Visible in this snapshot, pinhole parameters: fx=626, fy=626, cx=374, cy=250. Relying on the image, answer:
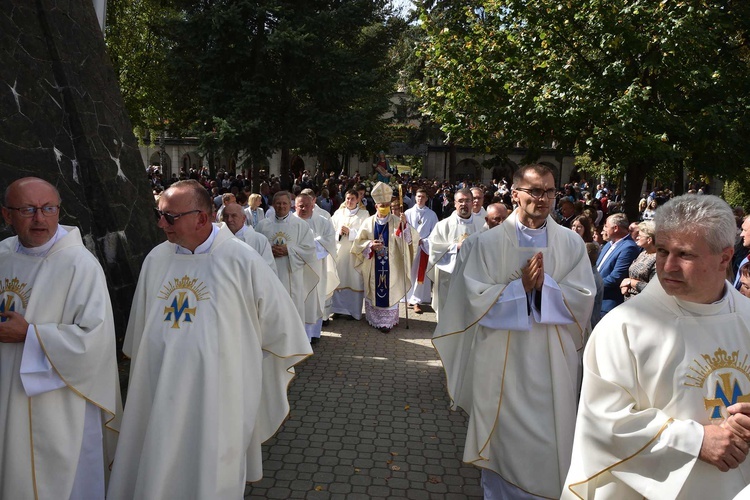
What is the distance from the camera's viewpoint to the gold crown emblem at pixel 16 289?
343 cm

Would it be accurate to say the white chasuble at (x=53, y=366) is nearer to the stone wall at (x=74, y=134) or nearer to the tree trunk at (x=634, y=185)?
the stone wall at (x=74, y=134)

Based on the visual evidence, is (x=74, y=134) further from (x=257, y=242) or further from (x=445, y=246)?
(x=445, y=246)

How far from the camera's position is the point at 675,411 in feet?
8.30

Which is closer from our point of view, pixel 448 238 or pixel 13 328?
pixel 13 328

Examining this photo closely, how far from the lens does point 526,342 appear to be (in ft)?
13.6

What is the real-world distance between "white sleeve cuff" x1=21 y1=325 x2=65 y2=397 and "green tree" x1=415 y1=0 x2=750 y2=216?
9.38 meters

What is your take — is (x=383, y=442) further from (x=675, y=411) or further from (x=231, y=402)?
(x=675, y=411)

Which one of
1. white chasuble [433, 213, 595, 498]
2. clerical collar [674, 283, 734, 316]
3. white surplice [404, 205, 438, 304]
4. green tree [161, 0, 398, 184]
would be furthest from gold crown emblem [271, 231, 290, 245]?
green tree [161, 0, 398, 184]

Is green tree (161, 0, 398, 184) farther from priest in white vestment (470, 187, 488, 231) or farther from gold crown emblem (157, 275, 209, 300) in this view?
gold crown emblem (157, 275, 209, 300)

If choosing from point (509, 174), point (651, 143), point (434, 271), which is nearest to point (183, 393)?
point (434, 271)

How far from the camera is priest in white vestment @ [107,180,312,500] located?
136 inches

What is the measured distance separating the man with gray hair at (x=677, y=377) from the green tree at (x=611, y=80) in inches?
334

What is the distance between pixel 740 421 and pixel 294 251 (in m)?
6.18

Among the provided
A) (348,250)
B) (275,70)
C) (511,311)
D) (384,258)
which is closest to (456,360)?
(511,311)
